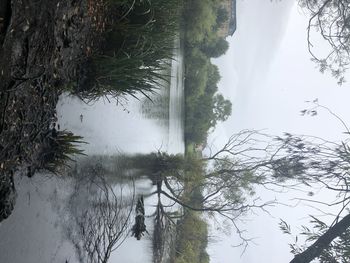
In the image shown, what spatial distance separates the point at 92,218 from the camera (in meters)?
7.12

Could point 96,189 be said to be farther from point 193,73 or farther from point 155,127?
point 193,73

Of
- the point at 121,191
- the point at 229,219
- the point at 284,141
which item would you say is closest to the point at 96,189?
the point at 121,191

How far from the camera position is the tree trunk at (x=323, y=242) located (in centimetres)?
660

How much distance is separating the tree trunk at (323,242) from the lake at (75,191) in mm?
3702

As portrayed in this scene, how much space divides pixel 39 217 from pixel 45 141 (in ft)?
4.29

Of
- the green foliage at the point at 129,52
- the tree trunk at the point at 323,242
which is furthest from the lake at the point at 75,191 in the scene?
the tree trunk at the point at 323,242

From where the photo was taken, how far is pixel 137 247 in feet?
33.2

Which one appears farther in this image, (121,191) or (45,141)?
(121,191)

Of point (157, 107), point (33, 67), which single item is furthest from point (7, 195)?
point (157, 107)

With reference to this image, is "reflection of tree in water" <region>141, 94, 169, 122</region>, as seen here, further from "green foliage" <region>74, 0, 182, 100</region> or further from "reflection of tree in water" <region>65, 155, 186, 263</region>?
"green foliage" <region>74, 0, 182, 100</region>

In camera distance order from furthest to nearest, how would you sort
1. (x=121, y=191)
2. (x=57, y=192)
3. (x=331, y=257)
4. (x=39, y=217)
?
(x=121, y=191), (x=331, y=257), (x=57, y=192), (x=39, y=217)

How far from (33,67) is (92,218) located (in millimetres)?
3653

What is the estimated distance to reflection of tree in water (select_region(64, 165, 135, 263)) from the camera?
6.73 m

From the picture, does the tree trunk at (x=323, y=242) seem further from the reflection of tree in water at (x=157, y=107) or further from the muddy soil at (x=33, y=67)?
the reflection of tree in water at (x=157, y=107)
